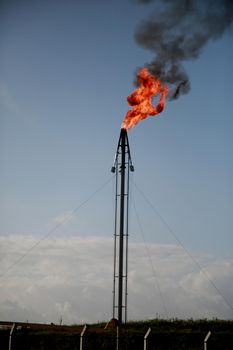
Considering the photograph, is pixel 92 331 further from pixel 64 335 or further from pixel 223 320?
pixel 223 320

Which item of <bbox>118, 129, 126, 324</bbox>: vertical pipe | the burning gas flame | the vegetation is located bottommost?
the vegetation

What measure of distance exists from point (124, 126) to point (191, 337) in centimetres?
1279

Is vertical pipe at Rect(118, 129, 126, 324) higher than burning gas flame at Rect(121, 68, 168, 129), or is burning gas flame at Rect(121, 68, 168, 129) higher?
burning gas flame at Rect(121, 68, 168, 129)

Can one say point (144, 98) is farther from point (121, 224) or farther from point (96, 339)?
point (96, 339)

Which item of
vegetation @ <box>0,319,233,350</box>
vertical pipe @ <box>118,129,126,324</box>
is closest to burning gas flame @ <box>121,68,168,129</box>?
vertical pipe @ <box>118,129,126,324</box>

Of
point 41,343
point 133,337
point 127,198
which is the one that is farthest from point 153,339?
point 127,198

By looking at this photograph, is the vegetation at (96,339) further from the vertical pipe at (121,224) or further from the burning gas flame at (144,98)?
the burning gas flame at (144,98)

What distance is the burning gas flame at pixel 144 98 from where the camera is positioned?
26.6m


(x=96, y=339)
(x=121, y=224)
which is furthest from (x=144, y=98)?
(x=96, y=339)

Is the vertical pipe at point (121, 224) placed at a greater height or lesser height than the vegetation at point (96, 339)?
greater

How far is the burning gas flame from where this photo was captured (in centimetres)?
2659

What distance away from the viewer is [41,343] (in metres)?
26.7

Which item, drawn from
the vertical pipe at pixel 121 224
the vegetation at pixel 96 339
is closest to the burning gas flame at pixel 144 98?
the vertical pipe at pixel 121 224

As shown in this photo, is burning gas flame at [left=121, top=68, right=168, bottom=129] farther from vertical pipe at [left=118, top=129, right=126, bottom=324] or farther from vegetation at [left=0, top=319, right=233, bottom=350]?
vegetation at [left=0, top=319, right=233, bottom=350]
